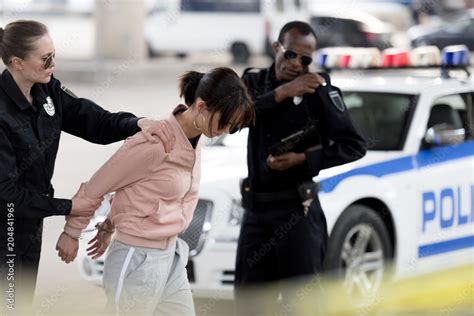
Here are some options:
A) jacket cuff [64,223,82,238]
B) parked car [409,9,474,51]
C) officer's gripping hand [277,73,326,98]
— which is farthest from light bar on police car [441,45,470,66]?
parked car [409,9,474,51]

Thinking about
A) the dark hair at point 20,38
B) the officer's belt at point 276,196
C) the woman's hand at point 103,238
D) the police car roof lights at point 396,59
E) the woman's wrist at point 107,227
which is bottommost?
the officer's belt at point 276,196

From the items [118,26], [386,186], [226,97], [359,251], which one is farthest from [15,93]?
[118,26]

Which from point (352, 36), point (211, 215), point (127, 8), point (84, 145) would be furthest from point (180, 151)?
point (352, 36)

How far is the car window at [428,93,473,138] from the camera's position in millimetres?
8000

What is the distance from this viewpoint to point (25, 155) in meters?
4.27

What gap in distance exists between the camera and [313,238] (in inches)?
222

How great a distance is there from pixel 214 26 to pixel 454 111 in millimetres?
20270

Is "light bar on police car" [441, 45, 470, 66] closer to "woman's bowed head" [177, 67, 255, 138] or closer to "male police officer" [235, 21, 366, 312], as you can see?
"male police officer" [235, 21, 366, 312]

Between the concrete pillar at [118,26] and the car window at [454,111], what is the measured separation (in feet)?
56.6

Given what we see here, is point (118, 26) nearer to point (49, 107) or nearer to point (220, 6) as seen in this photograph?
point (220, 6)

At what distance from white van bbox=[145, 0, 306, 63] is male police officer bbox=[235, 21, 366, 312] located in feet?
72.1

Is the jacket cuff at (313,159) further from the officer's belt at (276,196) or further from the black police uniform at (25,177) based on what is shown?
the black police uniform at (25,177)

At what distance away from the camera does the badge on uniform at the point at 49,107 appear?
14.4 ft

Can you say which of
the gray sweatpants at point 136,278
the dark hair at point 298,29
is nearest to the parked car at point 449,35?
the dark hair at point 298,29
